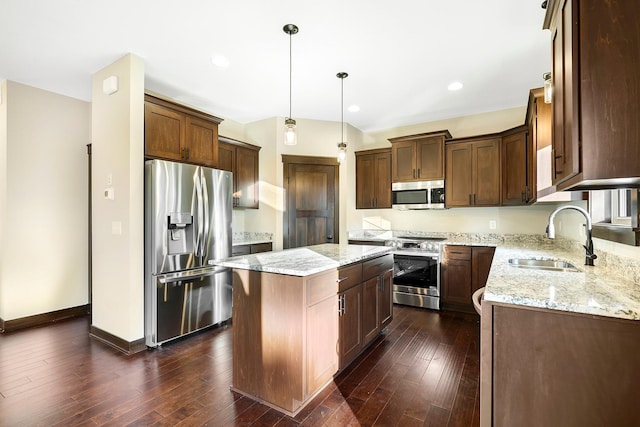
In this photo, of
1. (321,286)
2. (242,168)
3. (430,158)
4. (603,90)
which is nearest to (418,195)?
(430,158)

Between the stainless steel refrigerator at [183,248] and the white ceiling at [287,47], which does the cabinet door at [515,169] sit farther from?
the stainless steel refrigerator at [183,248]

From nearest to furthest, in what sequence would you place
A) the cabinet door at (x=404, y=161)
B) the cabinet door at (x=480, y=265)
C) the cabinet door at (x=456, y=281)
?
the cabinet door at (x=480, y=265) < the cabinet door at (x=456, y=281) < the cabinet door at (x=404, y=161)

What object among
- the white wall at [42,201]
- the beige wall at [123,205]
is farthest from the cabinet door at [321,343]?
the white wall at [42,201]

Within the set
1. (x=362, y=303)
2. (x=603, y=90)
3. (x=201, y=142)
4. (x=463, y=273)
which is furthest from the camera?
(x=463, y=273)

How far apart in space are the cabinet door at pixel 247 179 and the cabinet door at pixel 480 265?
329cm

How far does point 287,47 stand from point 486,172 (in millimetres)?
3158

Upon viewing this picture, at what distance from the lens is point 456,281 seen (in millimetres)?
4066

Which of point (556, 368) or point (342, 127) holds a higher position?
point (342, 127)

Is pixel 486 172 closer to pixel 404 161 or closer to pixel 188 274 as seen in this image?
pixel 404 161

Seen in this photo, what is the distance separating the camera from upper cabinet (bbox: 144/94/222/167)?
3.06 metres

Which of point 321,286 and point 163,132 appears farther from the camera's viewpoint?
point 163,132

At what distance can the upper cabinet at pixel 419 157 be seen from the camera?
4.45 m

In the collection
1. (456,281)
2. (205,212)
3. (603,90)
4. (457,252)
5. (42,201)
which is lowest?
(456,281)

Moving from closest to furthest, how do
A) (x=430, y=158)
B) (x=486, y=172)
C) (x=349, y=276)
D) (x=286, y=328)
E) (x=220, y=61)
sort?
(x=286, y=328) < (x=349, y=276) < (x=220, y=61) < (x=486, y=172) < (x=430, y=158)
